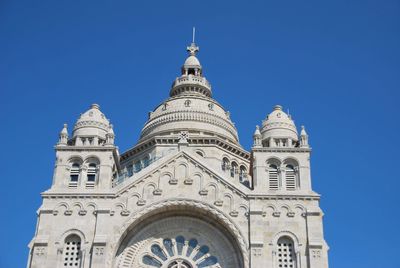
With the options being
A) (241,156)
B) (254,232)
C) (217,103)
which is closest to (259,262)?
(254,232)

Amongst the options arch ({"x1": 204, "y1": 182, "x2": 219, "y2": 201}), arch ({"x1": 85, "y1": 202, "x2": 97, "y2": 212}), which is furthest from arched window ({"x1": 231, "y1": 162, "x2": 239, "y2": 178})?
arch ({"x1": 85, "y1": 202, "x2": 97, "y2": 212})

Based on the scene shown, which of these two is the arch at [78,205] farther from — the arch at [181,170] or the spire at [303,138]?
the spire at [303,138]

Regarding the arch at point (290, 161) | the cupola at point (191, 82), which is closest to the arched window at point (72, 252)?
the arch at point (290, 161)

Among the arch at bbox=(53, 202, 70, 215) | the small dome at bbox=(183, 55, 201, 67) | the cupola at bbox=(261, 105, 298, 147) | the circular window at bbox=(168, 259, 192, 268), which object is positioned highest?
the small dome at bbox=(183, 55, 201, 67)

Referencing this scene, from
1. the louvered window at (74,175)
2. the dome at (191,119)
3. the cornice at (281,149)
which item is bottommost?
the louvered window at (74,175)

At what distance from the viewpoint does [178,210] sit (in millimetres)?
47094

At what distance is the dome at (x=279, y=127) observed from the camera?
5081 centimetres

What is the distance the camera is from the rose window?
46031 mm

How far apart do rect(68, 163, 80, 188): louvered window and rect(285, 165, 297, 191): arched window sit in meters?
14.0

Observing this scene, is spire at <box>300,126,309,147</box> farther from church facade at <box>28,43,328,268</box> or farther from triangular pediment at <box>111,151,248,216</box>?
triangular pediment at <box>111,151,248,216</box>

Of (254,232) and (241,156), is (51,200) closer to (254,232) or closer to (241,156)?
(254,232)

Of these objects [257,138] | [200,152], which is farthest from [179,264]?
[200,152]

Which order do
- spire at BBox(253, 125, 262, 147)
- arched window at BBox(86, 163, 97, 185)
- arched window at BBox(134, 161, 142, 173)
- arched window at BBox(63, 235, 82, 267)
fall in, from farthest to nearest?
arched window at BBox(134, 161, 142, 173)
spire at BBox(253, 125, 262, 147)
arched window at BBox(86, 163, 97, 185)
arched window at BBox(63, 235, 82, 267)

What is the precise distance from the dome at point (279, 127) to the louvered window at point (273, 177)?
8.48ft
